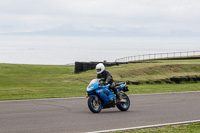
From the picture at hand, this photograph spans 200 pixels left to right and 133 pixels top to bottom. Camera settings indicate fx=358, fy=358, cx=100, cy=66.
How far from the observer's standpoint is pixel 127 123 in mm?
9773

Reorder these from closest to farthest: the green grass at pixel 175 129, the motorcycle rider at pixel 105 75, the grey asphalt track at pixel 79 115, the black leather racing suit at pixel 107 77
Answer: the green grass at pixel 175 129 → the grey asphalt track at pixel 79 115 → the motorcycle rider at pixel 105 75 → the black leather racing suit at pixel 107 77

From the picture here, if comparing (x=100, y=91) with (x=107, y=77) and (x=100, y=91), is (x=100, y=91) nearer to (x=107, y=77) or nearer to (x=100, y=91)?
(x=100, y=91)

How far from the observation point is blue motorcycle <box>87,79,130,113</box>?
37.1 feet

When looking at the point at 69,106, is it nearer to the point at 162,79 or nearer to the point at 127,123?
the point at 127,123

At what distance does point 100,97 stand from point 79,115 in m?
1.02

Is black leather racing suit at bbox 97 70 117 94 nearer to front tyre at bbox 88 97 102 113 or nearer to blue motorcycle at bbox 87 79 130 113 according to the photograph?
blue motorcycle at bbox 87 79 130 113

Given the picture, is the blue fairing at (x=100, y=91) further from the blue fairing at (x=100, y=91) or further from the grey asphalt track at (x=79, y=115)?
the grey asphalt track at (x=79, y=115)

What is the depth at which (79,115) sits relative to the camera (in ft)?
35.7

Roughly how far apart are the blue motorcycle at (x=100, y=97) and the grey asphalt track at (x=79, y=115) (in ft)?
0.82

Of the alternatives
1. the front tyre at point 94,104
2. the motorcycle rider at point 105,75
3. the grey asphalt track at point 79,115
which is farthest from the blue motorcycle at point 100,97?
the grey asphalt track at point 79,115

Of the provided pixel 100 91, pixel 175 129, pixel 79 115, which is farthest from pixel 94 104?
pixel 175 129

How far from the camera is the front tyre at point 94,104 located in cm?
1126

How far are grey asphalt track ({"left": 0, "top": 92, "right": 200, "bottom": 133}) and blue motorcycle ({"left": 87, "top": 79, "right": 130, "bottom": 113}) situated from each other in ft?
0.82

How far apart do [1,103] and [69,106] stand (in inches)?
108
